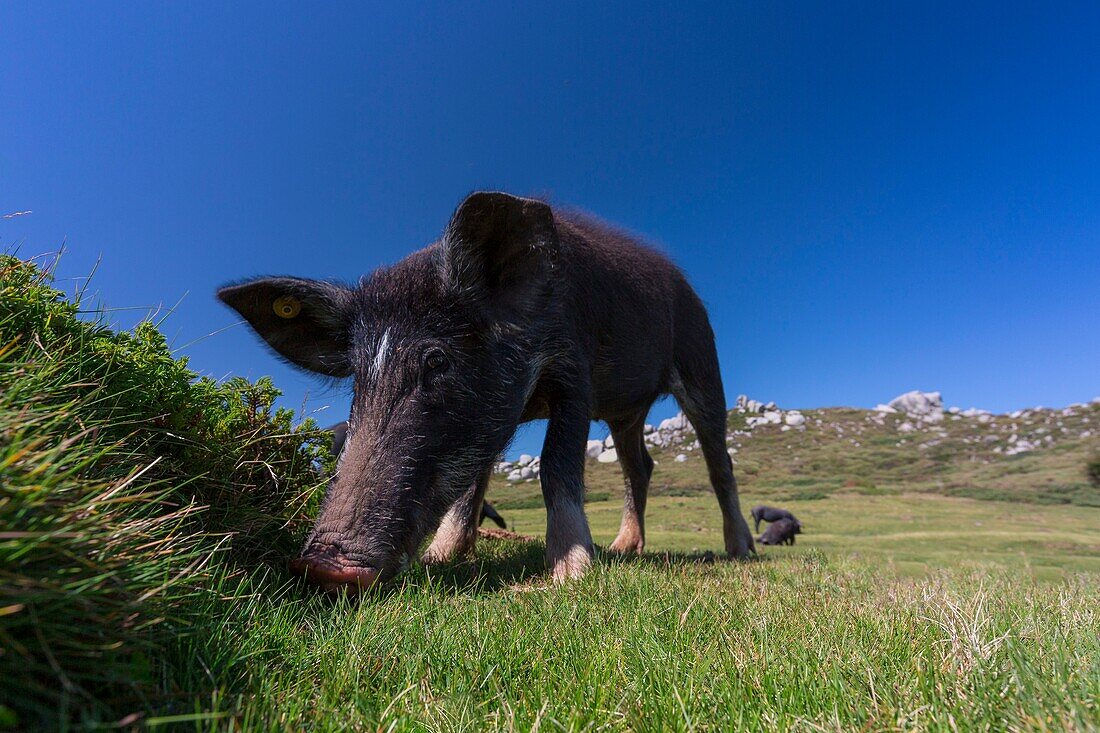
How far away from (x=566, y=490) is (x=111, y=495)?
2.48m

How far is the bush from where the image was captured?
0.84 meters

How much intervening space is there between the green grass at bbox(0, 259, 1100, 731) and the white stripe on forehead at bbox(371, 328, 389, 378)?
606mm

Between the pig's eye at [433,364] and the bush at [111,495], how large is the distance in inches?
32.1

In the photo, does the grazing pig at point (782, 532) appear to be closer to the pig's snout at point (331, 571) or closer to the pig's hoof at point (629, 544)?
the pig's hoof at point (629, 544)

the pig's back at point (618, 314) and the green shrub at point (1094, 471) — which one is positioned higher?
the pig's back at point (618, 314)

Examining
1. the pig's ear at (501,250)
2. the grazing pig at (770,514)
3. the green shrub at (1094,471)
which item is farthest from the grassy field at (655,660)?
the green shrub at (1094,471)

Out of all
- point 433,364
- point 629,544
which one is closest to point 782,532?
point 629,544

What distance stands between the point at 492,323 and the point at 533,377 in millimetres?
451

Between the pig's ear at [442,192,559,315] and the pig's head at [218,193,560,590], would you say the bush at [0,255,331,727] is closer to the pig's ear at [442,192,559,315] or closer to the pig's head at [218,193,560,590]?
the pig's head at [218,193,560,590]

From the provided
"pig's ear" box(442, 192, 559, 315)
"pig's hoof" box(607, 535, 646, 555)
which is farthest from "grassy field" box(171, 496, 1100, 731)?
"pig's hoof" box(607, 535, 646, 555)

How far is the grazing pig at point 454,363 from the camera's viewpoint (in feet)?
8.55

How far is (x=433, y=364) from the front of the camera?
2.99m

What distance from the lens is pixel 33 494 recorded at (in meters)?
0.89

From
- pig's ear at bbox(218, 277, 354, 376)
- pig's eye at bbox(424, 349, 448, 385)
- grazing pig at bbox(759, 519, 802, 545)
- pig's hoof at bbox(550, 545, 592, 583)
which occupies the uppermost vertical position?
pig's ear at bbox(218, 277, 354, 376)
